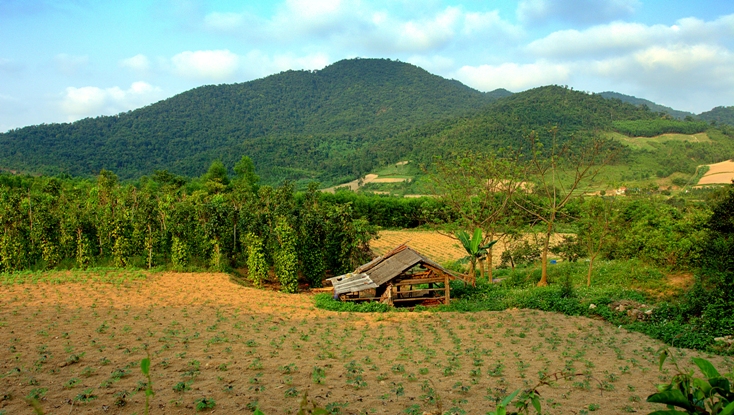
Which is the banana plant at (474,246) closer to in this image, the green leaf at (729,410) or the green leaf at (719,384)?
the green leaf at (719,384)

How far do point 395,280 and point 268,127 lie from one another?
133 m

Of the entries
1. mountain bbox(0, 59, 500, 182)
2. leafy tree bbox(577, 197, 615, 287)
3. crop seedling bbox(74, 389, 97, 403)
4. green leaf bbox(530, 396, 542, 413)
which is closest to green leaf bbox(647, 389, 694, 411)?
green leaf bbox(530, 396, 542, 413)

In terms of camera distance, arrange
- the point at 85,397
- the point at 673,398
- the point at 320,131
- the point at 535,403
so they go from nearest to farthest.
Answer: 1. the point at 673,398
2. the point at 535,403
3. the point at 85,397
4. the point at 320,131

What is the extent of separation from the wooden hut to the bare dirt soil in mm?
1850

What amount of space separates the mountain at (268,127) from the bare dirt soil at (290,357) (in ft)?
247

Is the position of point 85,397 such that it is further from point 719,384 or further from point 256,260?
point 256,260

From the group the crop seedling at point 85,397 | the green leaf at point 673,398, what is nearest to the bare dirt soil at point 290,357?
the crop seedling at point 85,397

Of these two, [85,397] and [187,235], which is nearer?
[85,397]

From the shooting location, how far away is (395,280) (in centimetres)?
1709

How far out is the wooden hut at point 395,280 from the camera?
1672 centimetres

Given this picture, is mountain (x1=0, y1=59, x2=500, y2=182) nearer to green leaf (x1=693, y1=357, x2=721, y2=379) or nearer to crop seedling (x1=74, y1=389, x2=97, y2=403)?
crop seedling (x1=74, y1=389, x2=97, y2=403)

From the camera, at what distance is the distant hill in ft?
473

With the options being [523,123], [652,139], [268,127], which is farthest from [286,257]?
[268,127]

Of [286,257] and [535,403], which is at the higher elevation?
[535,403]
